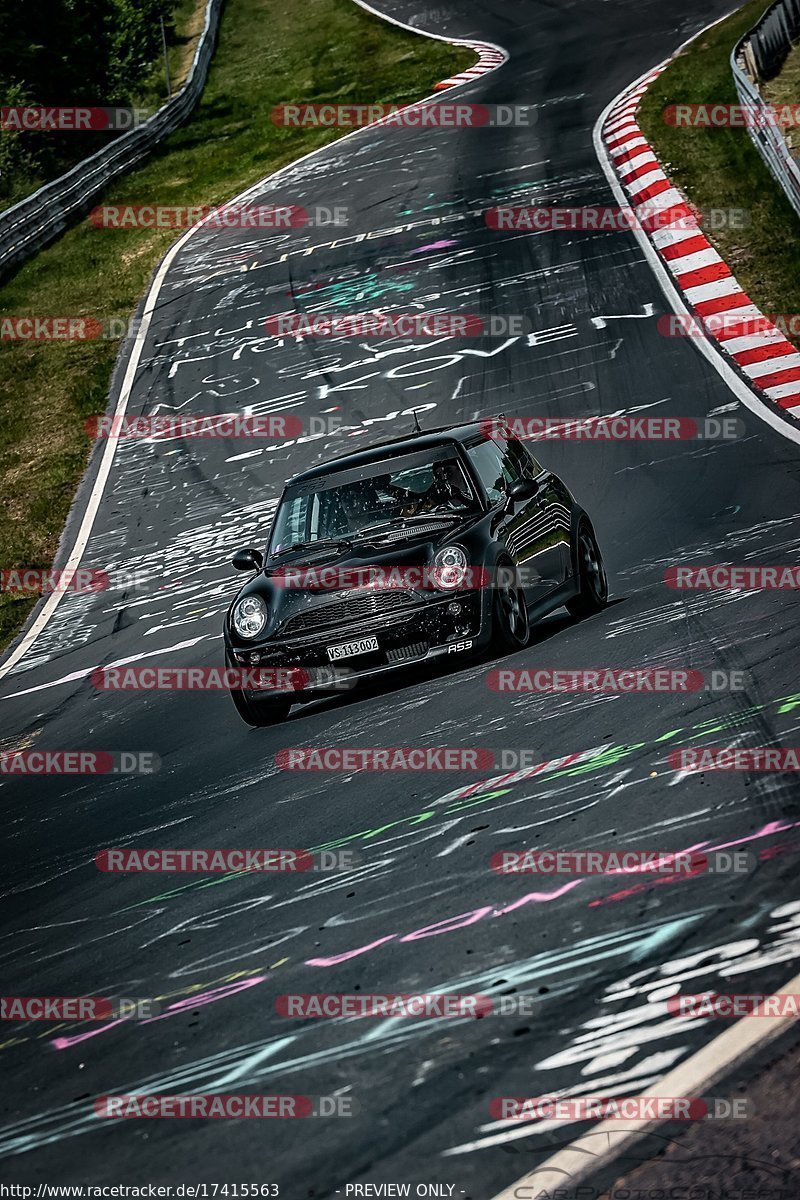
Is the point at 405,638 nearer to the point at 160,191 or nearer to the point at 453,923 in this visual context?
the point at 453,923

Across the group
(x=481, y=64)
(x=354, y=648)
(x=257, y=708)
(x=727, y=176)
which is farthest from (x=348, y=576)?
(x=481, y=64)

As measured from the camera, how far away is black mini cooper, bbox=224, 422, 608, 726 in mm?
8703

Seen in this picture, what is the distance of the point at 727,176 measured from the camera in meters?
22.5

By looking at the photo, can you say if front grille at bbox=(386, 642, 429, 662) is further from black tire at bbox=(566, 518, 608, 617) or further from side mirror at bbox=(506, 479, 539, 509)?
black tire at bbox=(566, 518, 608, 617)

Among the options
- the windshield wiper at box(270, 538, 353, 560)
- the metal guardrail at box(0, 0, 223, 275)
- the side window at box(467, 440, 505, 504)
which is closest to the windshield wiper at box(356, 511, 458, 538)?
the windshield wiper at box(270, 538, 353, 560)

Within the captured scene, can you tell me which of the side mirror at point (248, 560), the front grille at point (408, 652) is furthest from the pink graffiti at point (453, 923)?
the side mirror at point (248, 560)

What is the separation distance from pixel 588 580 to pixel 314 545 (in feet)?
6.12

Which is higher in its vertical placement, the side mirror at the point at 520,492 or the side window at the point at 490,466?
the side window at the point at 490,466

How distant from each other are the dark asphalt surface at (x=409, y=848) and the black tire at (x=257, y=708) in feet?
0.47

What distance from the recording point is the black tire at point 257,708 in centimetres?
893

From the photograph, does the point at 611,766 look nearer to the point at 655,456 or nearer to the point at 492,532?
the point at 492,532

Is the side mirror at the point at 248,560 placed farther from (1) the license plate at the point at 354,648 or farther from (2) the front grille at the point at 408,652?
(2) the front grille at the point at 408,652

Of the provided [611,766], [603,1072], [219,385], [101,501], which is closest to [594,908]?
[603,1072]

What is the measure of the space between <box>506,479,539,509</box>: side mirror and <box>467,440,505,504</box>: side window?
82 mm
